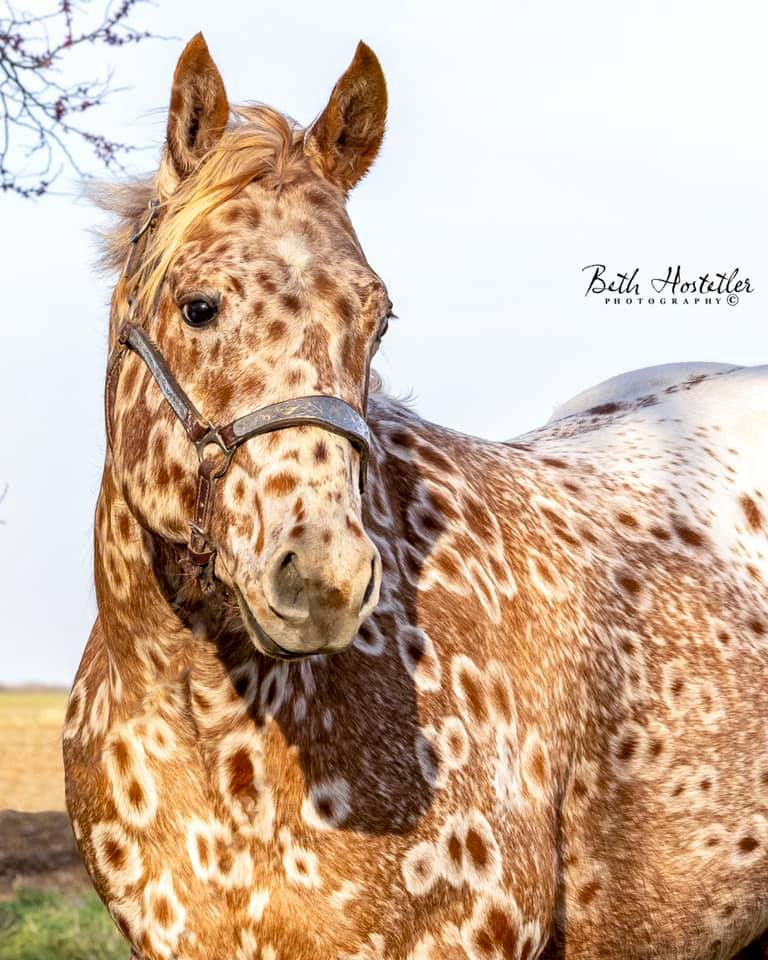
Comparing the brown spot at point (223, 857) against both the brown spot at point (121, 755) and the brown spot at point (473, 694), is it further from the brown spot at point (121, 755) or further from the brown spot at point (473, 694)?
the brown spot at point (473, 694)

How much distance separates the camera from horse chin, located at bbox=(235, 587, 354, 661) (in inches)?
105

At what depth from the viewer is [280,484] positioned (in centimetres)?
275

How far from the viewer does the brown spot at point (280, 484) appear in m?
2.73

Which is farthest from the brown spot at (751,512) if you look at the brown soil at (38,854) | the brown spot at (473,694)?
the brown soil at (38,854)

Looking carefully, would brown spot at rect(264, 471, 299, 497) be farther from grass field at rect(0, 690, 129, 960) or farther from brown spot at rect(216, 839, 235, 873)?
grass field at rect(0, 690, 129, 960)

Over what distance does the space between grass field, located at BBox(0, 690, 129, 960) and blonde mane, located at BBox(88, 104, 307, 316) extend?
4.46 metres

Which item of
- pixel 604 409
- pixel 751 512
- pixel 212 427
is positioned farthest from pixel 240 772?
pixel 604 409

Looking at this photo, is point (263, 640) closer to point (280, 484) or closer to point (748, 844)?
point (280, 484)

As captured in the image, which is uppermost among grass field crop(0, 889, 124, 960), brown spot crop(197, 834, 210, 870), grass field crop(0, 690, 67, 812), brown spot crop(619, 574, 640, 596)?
brown spot crop(619, 574, 640, 596)

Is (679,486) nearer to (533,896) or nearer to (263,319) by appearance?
(533,896)

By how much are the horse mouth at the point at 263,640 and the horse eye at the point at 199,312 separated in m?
0.57

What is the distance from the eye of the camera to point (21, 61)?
6.71 m

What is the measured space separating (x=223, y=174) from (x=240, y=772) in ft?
4.46

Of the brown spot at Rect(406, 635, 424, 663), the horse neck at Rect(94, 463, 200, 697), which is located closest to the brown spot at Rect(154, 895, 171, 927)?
the horse neck at Rect(94, 463, 200, 697)
